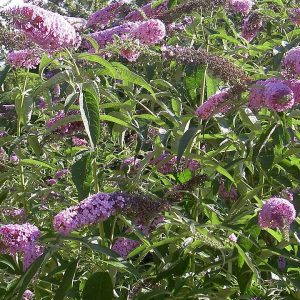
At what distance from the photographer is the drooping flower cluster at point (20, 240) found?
1.95 meters

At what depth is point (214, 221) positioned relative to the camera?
2.43 m

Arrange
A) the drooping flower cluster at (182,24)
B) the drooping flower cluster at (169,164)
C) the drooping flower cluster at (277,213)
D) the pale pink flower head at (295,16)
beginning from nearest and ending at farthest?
the drooping flower cluster at (277,213) → the drooping flower cluster at (169,164) → the pale pink flower head at (295,16) → the drooping flower cluster at (182,24)

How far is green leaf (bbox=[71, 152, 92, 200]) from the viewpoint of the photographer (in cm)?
204

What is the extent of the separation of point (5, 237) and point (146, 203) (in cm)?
43

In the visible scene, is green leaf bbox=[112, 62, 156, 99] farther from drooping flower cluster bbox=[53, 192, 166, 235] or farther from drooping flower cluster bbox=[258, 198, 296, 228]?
drooping flower cluster bbox=[258, 198, 296, 228]

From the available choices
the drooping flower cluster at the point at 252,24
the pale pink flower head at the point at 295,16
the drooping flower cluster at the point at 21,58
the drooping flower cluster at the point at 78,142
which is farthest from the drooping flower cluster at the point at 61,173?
the pale pink flower head at the point at 295,16

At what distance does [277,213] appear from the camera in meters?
2.03

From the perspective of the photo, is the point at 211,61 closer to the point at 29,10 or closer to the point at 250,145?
the point at 250,145

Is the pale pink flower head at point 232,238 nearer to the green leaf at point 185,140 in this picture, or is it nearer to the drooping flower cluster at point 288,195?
the drooping flower cluster at point 288,195

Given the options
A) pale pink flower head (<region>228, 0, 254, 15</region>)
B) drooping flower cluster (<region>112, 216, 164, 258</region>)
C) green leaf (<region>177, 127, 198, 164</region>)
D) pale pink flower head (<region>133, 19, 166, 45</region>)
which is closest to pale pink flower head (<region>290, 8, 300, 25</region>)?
pale pink flower head (<region>228, 0, 254, 15</region>)

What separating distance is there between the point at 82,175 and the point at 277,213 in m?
0.60

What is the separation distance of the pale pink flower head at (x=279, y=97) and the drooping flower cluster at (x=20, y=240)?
81 cm

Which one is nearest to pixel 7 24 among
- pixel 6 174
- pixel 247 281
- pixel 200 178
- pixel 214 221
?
pixel 6 174

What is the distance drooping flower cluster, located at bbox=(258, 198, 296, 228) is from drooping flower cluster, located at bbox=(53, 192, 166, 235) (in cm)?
39
